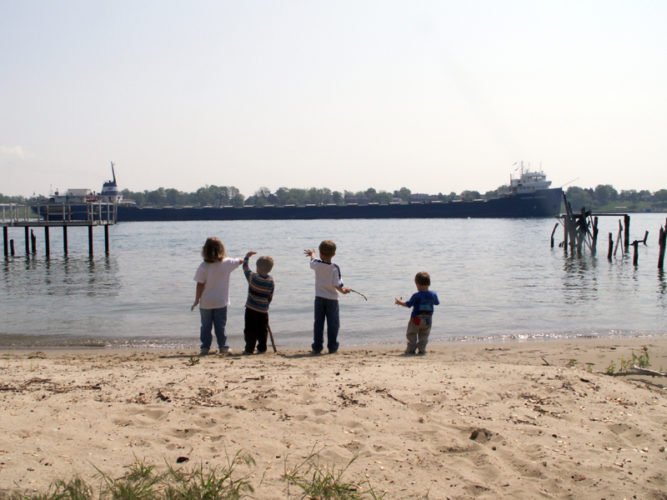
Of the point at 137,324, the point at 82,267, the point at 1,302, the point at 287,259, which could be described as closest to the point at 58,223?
the point at 82,267

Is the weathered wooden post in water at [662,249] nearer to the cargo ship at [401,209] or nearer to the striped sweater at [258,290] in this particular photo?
the striped sweater at [258,290]

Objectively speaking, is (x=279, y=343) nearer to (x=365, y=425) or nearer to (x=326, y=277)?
(x=326, y=277)

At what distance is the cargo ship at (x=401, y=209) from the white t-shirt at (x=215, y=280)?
95425 millimetres

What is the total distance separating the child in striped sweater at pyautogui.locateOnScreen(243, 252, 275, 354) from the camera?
7520 mm

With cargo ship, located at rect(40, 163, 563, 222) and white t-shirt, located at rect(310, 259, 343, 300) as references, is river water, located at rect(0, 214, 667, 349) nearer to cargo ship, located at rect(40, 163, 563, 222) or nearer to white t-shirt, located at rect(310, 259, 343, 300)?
white t-shirt, located at rect(310, 259, 343, 300)

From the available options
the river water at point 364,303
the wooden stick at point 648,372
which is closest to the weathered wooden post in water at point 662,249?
the river water at point 364,303

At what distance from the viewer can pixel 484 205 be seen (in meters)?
105

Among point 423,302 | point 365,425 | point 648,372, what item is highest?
point 423,302

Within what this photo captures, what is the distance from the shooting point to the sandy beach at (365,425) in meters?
3.56

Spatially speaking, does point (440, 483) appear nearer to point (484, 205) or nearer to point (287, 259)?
point (287, 259)

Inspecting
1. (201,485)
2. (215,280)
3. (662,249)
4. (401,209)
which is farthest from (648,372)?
(401,209)

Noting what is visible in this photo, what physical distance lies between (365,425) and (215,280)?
396 cm

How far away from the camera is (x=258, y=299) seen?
25.3 feet

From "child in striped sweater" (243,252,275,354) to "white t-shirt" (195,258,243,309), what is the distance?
24 centimetres
